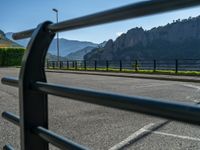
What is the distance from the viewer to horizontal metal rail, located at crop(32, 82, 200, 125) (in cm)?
104

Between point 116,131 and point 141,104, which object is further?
point 116,131

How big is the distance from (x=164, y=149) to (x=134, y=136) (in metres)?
0.94

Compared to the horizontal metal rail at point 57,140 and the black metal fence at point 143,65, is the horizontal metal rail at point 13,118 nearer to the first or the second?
the horizontal metal rail at point 57,140

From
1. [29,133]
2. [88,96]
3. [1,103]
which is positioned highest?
[88,96]

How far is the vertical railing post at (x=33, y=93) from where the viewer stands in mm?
2066

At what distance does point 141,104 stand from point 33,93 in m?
1.01

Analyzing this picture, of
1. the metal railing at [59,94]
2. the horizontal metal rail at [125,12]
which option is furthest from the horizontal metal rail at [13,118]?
the horizontal metal rail at [125,12]

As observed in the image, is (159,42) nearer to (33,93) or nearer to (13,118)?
(13,118)

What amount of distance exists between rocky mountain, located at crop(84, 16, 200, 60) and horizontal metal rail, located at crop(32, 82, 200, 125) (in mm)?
95399

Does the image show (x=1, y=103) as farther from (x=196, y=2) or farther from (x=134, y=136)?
(x=196, y=2)

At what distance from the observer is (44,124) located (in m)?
2.09

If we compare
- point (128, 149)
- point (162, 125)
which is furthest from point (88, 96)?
point (162, 125)

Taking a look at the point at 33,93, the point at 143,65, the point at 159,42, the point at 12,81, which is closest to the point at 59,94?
the point at 33,93

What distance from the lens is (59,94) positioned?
1759mm
